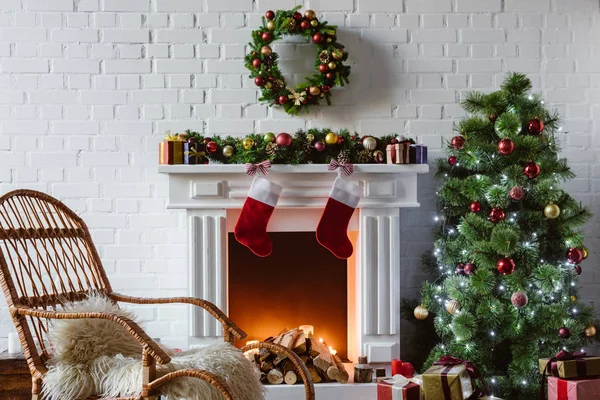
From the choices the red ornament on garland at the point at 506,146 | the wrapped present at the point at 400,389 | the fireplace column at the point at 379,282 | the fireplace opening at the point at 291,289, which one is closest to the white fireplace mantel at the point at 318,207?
the fireplace column at the point at 379,282

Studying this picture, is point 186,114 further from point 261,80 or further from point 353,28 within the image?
point 353,28

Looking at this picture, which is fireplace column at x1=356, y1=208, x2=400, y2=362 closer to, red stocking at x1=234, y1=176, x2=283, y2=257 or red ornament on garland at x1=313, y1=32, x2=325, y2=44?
red stocking at x1=234, y1=176, x2=283, y2=257

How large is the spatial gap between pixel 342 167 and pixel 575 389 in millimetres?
1329

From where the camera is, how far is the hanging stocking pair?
297 cm

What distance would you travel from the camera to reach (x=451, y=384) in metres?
2.52

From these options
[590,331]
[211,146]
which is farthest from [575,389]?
[211,146]

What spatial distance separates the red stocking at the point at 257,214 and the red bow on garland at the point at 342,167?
254 millimetres

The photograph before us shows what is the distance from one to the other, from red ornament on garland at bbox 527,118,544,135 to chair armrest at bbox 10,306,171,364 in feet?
6.65

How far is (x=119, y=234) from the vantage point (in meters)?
3.44

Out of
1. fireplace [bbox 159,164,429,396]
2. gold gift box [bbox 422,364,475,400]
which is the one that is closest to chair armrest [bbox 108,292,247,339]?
fireplace [bbox 159,164,429,396]

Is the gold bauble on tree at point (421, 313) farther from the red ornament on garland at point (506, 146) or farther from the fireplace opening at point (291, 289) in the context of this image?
the red ornament on garland at point (506, 146)

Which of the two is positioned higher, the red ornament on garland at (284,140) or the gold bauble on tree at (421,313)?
the red ornament on garland at (284,140)

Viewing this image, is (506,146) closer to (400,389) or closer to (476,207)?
(476,207)

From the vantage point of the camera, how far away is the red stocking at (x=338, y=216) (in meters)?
3.00
